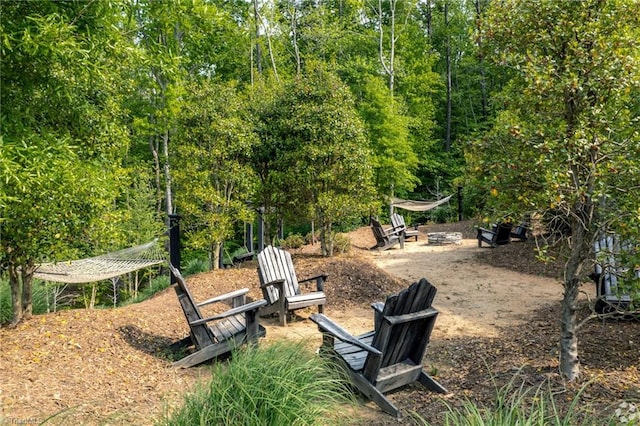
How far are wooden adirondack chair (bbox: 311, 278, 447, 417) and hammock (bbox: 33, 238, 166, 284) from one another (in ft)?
13.5

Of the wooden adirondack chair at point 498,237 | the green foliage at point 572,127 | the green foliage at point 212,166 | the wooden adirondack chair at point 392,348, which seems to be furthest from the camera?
the wooden adirondack chair at point 498,237

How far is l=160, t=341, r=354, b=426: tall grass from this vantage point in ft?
7.98

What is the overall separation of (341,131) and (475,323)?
5257 mm

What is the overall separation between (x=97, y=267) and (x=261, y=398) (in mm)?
5633

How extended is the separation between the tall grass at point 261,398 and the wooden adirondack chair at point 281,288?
9.62 ft

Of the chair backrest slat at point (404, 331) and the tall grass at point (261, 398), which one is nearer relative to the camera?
the tall grass at point (261, 398)

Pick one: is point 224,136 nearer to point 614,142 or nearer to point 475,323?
point 475,323

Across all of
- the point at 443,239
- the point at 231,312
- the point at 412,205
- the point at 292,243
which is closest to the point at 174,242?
the point at 231,312

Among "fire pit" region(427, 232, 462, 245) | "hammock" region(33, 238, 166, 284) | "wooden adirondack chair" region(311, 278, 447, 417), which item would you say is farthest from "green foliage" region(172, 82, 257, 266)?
"fire pit" region(427, 232, 462, 245)

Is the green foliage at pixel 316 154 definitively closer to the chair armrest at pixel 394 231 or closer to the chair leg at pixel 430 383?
the chair armrest at pixel 394 231

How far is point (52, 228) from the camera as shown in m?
4.32

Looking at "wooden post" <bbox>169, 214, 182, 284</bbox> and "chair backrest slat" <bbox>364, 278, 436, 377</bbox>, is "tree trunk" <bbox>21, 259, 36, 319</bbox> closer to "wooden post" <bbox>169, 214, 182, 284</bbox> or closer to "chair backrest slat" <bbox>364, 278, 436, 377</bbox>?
"wooden post" <bbox>169, 214, 182, 284</bbox>

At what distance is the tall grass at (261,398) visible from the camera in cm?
243

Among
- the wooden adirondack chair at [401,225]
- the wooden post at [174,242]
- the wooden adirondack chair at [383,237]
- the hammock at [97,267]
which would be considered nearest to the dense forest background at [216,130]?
the wooden post at [174,242]
